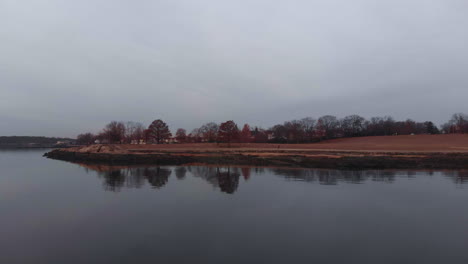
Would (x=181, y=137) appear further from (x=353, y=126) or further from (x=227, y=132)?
(x=353, y=126)

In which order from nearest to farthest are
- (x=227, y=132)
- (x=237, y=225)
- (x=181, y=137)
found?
(x=237, y=225)
(x=227, y=132)
(x=181, y=137)

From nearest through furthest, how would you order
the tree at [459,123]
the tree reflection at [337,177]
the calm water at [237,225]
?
the calm water at [237,225] < the tree reflection at [337,177] < the tree at [459,123]

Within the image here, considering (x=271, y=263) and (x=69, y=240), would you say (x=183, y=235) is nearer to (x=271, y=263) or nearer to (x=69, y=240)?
(x=271, y=263)

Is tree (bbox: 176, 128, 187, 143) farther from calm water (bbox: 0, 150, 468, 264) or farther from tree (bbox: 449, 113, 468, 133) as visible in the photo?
tree (bbox: 449, 113, 468, 133)

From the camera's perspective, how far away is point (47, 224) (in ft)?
35.4

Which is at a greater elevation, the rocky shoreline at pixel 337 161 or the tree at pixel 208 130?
the tree at pixel 208 130

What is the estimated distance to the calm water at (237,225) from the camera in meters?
7.88

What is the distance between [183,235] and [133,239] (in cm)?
190

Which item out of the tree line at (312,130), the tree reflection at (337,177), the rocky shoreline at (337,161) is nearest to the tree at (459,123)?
the tree line at (312,130)

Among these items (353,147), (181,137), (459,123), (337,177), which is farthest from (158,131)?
(459,123)

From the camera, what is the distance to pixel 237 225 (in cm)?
1041

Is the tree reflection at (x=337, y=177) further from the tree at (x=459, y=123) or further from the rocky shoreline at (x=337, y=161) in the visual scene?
the tree at (x=459, y=123)

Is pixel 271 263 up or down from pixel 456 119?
down

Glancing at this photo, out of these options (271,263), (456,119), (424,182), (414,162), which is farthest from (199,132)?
(456,119)
